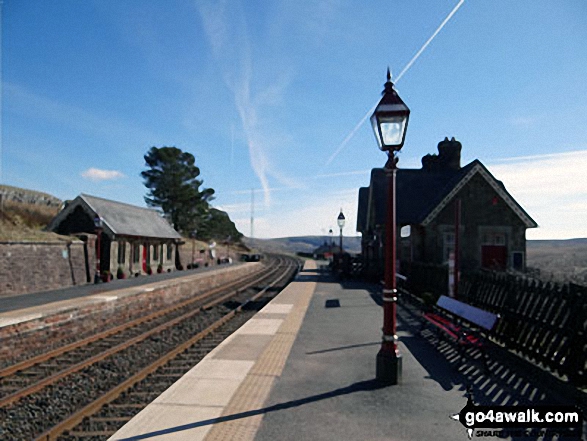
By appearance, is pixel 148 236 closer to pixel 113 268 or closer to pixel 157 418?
pixel 113 268

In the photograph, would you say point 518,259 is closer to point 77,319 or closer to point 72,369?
point 77,319

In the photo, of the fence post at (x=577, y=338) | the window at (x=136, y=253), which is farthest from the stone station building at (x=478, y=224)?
the window at (x=136, y=253)

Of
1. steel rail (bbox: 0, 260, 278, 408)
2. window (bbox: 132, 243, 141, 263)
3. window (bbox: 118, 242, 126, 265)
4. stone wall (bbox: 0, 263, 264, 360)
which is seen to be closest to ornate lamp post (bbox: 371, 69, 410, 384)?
steel rail (bbox: 0, 260, 278, 408)

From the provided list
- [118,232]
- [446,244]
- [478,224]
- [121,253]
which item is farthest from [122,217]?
[478,224]

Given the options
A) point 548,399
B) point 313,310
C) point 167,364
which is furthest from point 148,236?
point 548,399

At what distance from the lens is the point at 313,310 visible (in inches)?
548

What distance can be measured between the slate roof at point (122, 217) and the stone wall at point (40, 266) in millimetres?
3660

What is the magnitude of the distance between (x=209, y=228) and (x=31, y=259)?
4376cm

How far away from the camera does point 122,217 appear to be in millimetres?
30125

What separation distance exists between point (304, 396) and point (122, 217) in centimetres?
2758

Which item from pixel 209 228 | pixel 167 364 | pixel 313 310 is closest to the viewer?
pixel 167 364

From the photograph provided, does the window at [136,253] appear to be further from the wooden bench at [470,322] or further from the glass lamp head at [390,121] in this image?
the glass lamp head at [390,121]

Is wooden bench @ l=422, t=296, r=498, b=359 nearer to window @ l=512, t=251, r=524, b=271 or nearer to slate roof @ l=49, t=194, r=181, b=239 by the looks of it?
window @ l=512, t=251, r=524, b=271

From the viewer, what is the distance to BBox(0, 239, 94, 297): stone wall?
693 inches
